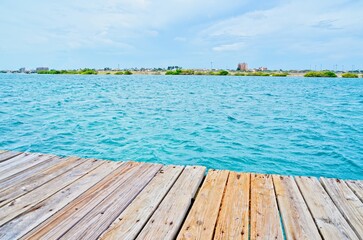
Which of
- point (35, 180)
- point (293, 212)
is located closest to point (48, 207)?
point (35, 180)

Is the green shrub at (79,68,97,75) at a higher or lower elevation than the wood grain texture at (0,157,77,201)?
lower

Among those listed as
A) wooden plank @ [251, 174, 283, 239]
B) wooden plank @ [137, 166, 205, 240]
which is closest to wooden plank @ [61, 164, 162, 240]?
wooden plank @ [137, 166, 205, 240]

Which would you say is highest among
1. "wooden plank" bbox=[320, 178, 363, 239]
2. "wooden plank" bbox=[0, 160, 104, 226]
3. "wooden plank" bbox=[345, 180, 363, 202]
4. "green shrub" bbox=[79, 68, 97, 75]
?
"wooden plank" bbox=[0, 160, 104, 226]

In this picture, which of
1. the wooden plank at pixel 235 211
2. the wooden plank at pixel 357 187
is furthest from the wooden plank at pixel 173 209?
the wooden plank at pixel 357 187

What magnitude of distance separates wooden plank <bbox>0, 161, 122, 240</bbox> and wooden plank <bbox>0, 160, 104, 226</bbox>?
0.06 meters

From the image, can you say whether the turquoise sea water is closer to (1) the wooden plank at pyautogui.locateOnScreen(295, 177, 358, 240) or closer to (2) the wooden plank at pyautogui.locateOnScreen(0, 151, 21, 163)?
(2) the wooden plank at pyautogui.locateOnScreen(0, 151, 21, 163)

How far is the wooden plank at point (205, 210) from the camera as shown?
1870 mm

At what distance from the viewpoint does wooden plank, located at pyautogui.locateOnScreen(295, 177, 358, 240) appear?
190 centimetres

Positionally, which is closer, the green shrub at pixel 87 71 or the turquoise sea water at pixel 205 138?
the turquoise sea water at pixel 205 138

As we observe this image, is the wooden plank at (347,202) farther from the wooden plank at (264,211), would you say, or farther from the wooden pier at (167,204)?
the wooden plank at (264,211)

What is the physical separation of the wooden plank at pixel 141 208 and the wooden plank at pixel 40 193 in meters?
0.89

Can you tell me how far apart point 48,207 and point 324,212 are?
251 cm

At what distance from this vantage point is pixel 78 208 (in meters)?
2.20

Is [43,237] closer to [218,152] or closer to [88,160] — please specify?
[88,160]
